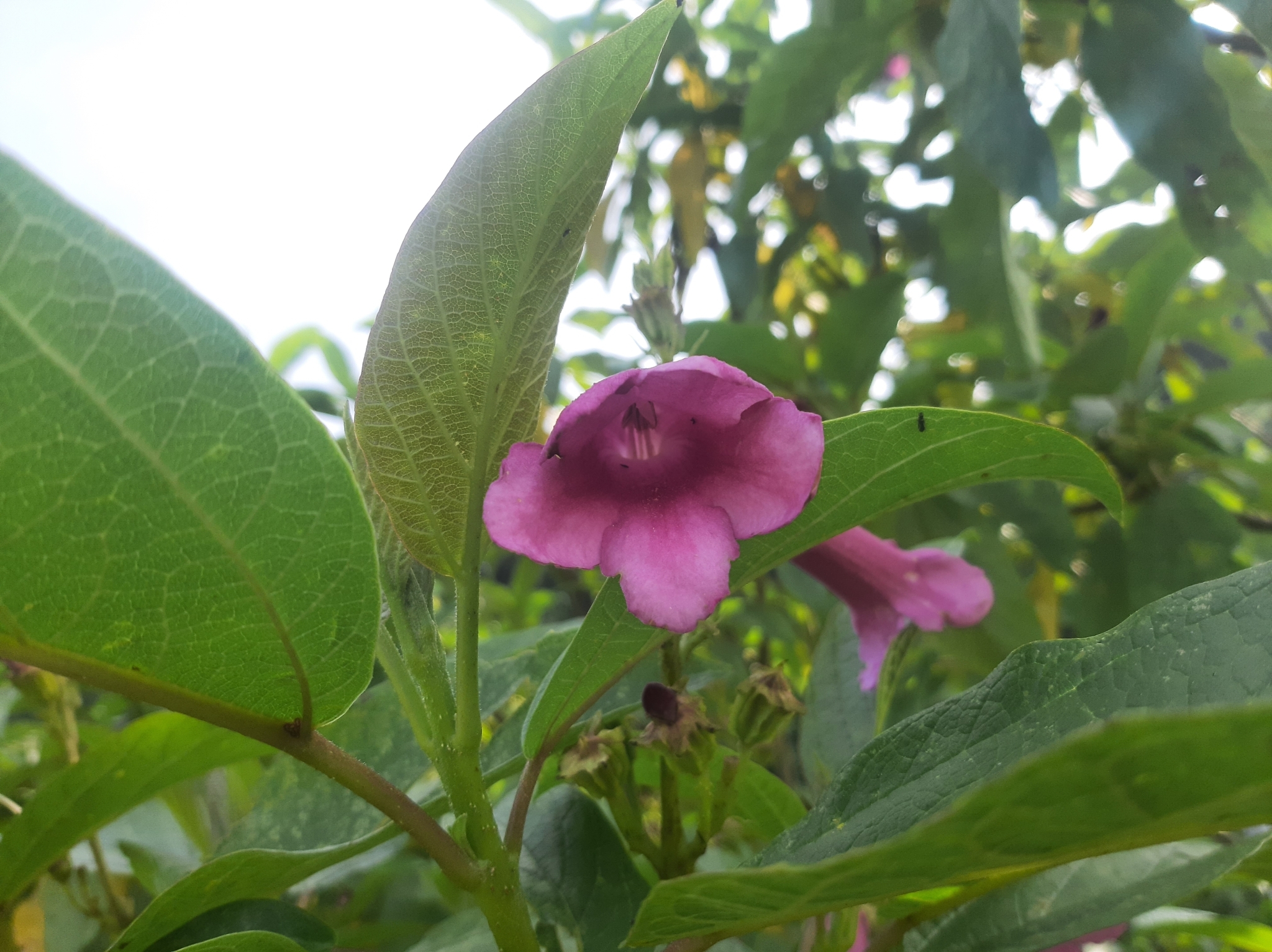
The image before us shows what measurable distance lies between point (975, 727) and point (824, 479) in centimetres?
15

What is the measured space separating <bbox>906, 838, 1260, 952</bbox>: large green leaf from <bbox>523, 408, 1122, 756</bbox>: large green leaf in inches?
8.0

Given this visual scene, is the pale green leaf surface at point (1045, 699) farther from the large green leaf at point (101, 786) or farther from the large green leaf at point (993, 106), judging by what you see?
the large green leaf at point (993, 106)

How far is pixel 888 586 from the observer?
2.14 ft

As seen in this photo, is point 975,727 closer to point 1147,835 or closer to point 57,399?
point 1147,835

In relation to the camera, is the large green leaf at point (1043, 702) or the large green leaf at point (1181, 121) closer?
the large green leaf at point (1043, 702)

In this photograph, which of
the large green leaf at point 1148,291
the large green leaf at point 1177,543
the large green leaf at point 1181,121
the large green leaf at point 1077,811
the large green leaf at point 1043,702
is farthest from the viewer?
the large green leaf at point 1148,291

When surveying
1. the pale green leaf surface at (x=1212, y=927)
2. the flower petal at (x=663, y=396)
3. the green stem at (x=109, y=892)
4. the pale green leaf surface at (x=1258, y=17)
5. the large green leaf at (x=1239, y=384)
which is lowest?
the green stem at (x=109, y=892)

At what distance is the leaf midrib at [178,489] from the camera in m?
0.31

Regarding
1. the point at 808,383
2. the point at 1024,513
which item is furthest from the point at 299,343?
the point at 1024,513

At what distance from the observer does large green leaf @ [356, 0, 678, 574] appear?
0.39 metres

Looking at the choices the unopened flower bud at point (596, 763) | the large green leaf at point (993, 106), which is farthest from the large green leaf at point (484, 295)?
the large green leaf at point (993, 106)

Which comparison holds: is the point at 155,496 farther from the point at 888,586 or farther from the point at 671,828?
the point at 888,586

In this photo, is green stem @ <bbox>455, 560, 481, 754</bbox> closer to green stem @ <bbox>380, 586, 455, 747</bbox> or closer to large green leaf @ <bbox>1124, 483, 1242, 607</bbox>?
green stem @ <bbox>380, 586, 455, 747</bbox>

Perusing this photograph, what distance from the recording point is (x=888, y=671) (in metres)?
0.63
